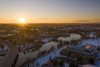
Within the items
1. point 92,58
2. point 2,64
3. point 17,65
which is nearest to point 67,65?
point 92,58

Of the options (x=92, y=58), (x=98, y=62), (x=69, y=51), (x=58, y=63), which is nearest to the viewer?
(x=58, y=63)

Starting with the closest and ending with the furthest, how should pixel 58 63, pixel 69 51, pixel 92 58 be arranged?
pixel 58 63, pixel 92 58, pixel 69 51

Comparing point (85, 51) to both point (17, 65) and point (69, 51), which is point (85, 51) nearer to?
point (69, 51)

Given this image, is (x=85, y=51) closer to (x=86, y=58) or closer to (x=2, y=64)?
(x=86, y=58)

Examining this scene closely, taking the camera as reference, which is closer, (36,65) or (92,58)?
(36,65)

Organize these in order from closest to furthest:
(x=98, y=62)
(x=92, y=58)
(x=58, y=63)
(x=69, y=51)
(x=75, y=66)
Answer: (x=75, y=66) < (x=58, y=63) < (x=98, y=62) < (x=92, y=58) < (x=69, y=51)

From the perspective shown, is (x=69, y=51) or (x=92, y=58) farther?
(x=69, y=51)

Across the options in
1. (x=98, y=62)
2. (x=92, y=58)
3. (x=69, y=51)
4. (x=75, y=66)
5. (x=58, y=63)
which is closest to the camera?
(x=75, y=66)

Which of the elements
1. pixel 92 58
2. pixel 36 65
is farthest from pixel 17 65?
pixel 92 58
